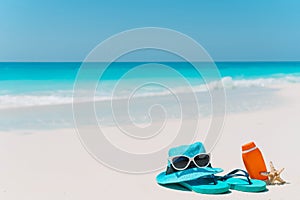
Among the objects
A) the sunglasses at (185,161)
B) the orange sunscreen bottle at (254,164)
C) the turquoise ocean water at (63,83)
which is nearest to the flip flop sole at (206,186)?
the sunglasses at (185,161)

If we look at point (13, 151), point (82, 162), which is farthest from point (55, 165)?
point (13, 151)

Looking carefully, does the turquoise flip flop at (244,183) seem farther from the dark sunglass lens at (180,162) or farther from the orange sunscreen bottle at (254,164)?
the dark sunglass lens at (180,162)

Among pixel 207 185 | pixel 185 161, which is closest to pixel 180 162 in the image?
pixel 185 161

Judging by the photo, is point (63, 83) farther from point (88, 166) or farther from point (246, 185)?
point (246, 185)

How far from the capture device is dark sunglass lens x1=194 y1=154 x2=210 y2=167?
3996mm

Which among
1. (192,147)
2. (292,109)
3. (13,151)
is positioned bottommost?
(192,147)

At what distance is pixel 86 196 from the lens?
3.67m

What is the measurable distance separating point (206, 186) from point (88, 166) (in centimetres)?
168

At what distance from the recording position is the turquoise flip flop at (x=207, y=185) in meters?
3.63

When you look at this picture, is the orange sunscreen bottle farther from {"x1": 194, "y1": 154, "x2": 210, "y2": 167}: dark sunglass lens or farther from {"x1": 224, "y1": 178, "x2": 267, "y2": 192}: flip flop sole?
{"x1": 194, "y1": 154, "x2": 210, "y2": 167}: dark sunglass lens

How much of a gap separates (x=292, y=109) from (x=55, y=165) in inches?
279

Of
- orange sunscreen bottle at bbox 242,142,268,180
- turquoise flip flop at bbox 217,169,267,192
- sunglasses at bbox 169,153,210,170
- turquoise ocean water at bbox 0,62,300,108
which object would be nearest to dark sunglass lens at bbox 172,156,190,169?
sunglasses at bbox 169,153,210,170

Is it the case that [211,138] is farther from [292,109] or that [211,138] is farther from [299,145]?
[292,109]

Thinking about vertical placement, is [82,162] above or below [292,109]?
below
